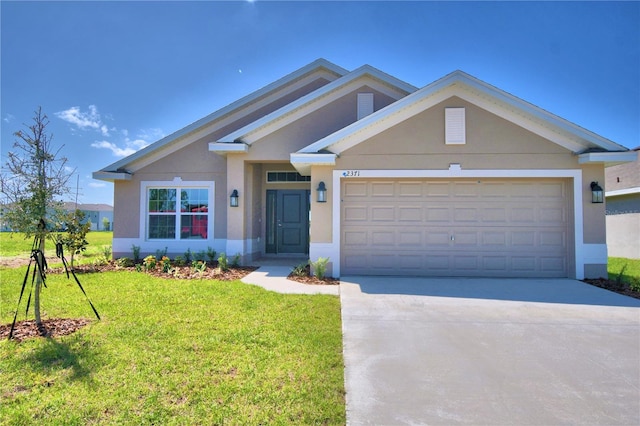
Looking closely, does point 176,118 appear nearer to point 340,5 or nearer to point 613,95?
point 340,5

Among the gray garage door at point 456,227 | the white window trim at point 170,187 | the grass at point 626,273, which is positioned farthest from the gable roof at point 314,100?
the grass at point 626,273

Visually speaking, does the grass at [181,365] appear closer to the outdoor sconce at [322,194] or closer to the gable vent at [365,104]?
the outdoor sconce at [322,194]

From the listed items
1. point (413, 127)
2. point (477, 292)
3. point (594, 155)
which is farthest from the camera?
point (413, 127)

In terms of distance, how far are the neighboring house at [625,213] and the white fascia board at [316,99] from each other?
35.9 feet

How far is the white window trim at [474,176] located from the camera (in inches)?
315

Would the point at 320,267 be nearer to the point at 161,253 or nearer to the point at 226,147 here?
the point at 226,147

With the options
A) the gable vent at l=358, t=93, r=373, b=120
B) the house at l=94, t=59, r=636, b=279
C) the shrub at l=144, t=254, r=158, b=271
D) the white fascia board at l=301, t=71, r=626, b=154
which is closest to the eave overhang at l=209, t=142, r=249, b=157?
the house at l=94, t=59, r=636, b=279

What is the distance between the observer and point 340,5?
31.8 feet

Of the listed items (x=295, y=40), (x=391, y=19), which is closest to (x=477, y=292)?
(x=391, y=19)

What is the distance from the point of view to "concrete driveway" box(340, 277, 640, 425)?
2740 mm

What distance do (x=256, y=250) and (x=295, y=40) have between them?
25.1 ft

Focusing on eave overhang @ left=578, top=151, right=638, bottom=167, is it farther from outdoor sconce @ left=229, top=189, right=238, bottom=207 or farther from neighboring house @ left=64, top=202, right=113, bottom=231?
neighboring house @ left=64, top=202, right=113, bottom=231

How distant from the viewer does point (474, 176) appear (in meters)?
8.22

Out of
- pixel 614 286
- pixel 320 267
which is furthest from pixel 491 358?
pixel 614 286
